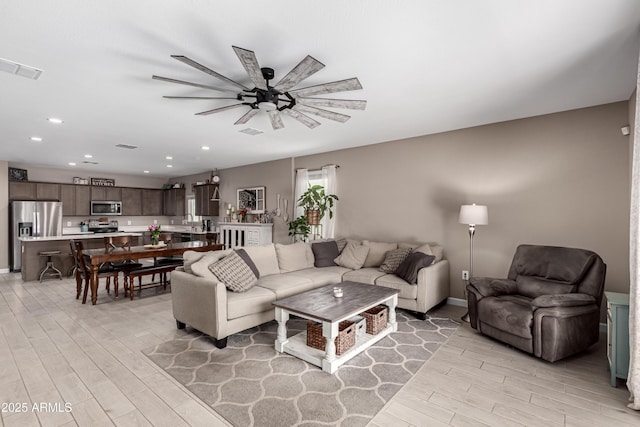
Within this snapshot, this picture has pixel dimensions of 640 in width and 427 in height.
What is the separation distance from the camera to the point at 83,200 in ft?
27.7

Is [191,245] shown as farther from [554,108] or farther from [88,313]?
[554,108]

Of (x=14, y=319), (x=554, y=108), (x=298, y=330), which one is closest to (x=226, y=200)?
(x=14, y=319)

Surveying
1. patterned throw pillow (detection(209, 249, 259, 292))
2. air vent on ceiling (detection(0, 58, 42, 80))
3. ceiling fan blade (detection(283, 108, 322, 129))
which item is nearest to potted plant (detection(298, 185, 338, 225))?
patterned throw pillow (detection(209, 249, 259, 292))

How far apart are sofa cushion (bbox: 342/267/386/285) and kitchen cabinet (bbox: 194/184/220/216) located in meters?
5.34

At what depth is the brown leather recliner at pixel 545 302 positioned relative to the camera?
108 inches

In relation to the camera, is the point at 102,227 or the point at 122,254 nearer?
the point at 122,254

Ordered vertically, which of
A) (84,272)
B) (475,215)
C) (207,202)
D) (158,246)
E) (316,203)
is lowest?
(84,272)

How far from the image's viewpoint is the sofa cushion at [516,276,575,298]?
3123 mm

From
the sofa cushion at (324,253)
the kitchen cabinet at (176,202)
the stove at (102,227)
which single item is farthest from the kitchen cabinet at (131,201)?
the sofa cushion at (324,253)

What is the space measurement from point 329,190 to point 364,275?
2.21 metres

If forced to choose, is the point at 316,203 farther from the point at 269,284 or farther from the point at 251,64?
the point at 251,64

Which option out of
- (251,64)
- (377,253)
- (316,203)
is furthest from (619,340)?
(316,203)

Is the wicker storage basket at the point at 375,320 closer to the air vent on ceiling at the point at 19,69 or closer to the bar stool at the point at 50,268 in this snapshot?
the air vent on ceiling at the point at 19,69

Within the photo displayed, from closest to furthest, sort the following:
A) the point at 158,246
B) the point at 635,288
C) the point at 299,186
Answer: the point at 635,288 → the point at 158,246 → the point at 299,186
